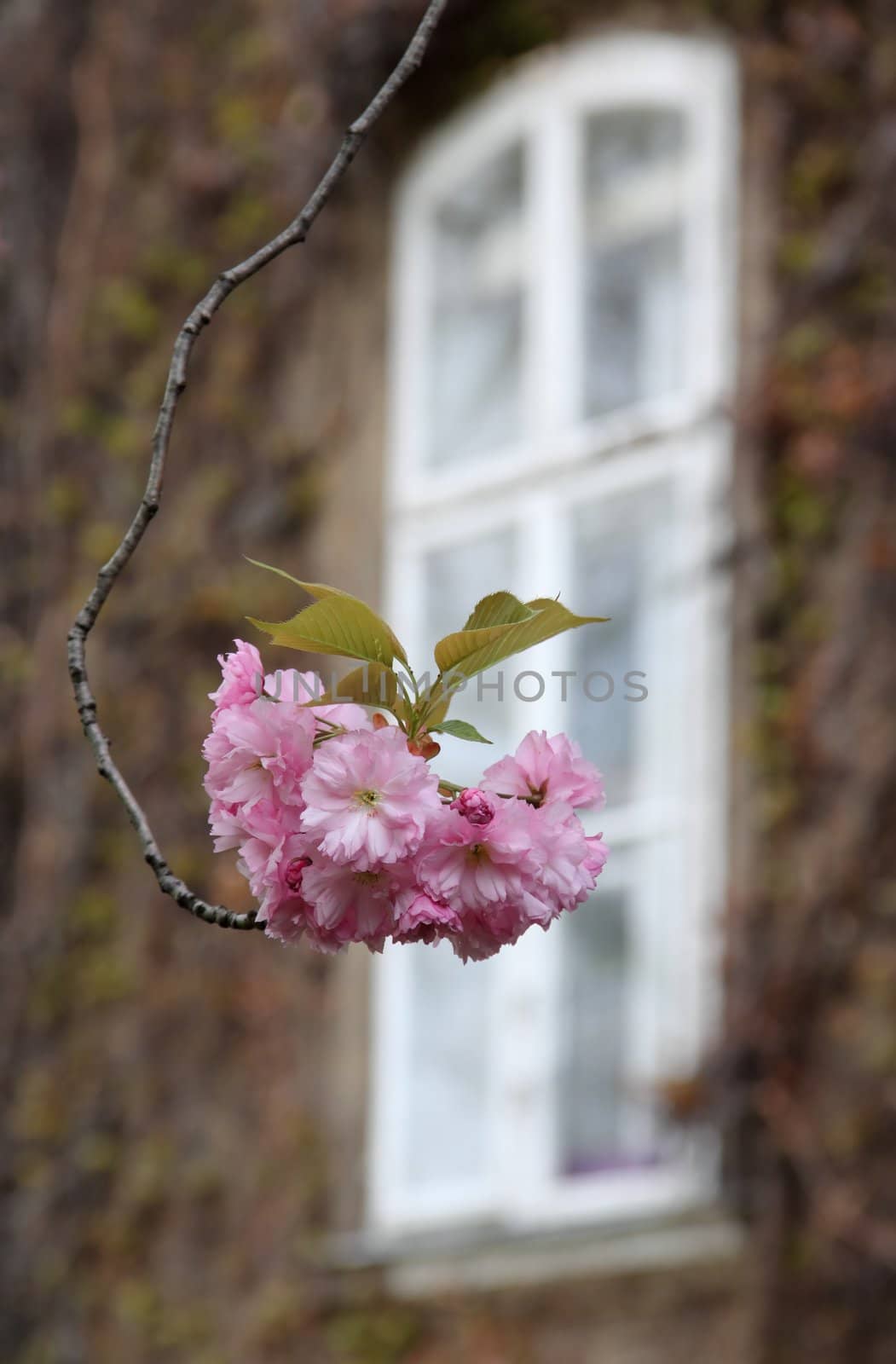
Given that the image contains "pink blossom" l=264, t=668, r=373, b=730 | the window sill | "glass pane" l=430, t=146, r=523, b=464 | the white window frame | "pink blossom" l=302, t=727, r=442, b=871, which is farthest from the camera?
"glass pane" l=430, t=146, r=523, b=464

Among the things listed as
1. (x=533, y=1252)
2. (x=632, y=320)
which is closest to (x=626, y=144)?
(x=632, y=320)

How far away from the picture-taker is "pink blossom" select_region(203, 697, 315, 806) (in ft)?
4.47

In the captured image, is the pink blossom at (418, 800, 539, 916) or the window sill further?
the window sill

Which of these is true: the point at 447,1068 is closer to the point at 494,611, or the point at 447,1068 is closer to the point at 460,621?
the point at 460,621

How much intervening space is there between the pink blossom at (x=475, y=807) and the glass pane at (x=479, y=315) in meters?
3.00

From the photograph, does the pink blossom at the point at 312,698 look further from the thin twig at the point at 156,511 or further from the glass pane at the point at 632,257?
the glass pane at the point at 632,257

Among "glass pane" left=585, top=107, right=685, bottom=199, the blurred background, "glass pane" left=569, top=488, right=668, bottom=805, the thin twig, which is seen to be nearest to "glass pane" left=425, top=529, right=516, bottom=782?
the blurred background

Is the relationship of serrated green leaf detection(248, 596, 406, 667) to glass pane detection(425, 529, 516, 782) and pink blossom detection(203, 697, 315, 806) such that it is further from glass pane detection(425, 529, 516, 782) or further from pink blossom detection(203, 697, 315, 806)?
glass pane detection(425, 529, 516, 782)

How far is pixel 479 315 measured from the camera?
445cm

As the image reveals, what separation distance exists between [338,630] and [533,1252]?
2.56 meters

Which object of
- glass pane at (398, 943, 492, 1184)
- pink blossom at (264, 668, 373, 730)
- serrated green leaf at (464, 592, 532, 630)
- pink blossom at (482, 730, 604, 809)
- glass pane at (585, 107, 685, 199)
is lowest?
glass pane at (398, 943, 492, 1184)

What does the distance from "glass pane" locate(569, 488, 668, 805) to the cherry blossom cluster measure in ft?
8.27

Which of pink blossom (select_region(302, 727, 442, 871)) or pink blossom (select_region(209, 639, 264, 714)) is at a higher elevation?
pink blossom (select_region(209, 639, 264, 714))

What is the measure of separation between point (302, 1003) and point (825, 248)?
1788 millimetres
